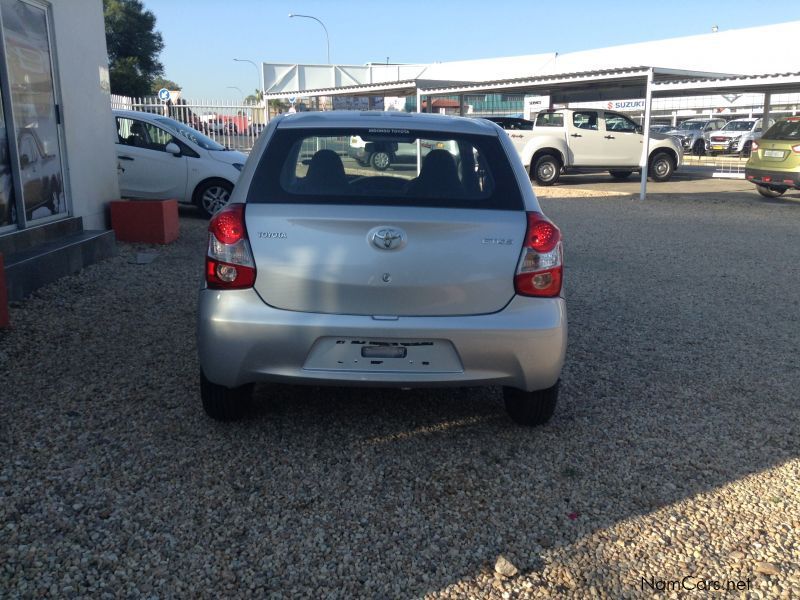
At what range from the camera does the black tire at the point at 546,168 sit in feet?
67.6

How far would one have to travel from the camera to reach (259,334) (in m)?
3.45

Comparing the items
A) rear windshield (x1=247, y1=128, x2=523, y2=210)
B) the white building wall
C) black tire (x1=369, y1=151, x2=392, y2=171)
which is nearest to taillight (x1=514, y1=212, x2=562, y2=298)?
rear windshield (x1=247, y1=128, x2=523, y2=210)

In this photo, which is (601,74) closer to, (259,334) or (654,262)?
(654,262)

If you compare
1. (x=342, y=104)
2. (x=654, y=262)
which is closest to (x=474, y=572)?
(x=654, y=262)

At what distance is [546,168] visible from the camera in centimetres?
2072

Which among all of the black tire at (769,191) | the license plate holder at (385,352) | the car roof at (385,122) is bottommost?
the black tire at (769,191)

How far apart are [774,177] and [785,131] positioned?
3.07 ft

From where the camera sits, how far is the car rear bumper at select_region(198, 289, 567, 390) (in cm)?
344

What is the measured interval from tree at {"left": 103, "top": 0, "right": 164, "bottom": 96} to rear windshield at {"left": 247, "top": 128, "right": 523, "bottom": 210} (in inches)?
1994

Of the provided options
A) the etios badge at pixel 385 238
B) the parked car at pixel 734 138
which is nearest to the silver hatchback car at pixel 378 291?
the etios badge at pixel 385 238

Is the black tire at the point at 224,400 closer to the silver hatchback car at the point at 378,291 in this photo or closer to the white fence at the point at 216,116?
the silver hatchback car at the point at 378,291

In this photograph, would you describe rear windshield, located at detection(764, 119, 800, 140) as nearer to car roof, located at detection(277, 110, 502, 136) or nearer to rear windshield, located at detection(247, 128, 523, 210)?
car roof, located at detection(277, 110, 502, 136)

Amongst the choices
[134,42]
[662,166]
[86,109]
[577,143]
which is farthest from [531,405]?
[134,42]

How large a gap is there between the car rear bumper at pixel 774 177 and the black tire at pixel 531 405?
536 inches
